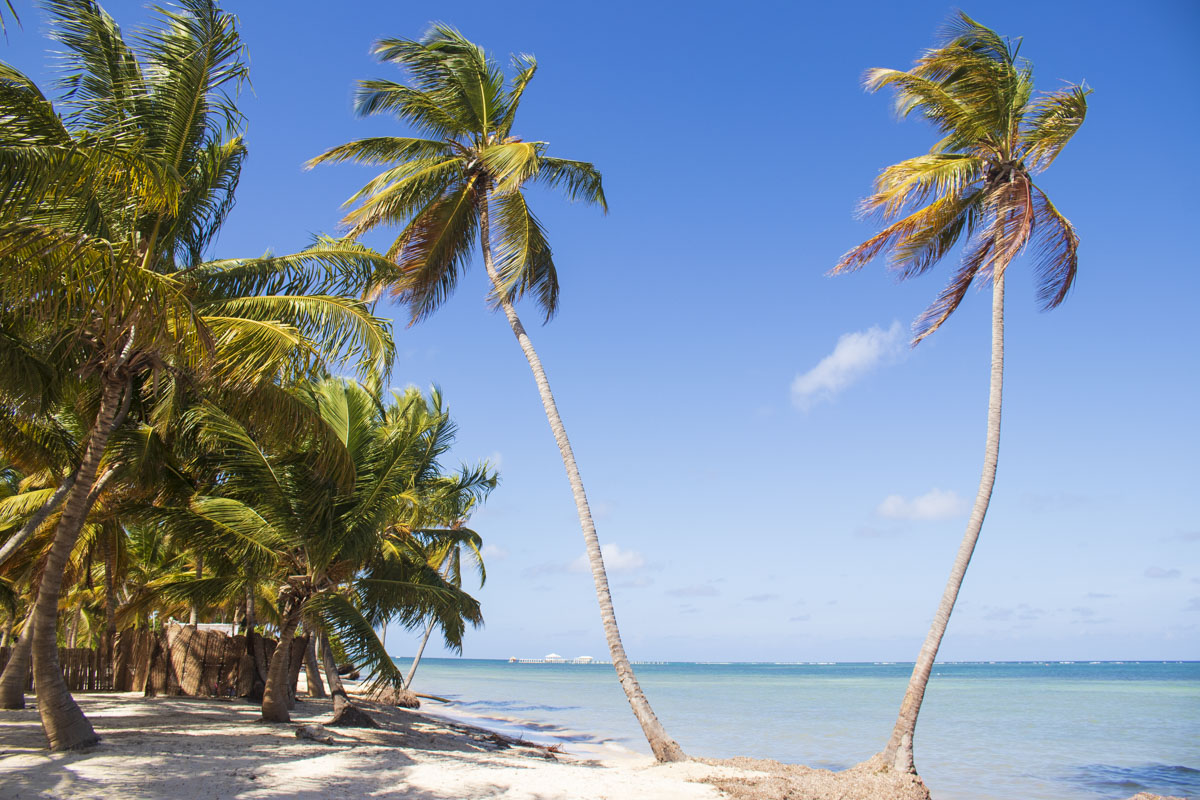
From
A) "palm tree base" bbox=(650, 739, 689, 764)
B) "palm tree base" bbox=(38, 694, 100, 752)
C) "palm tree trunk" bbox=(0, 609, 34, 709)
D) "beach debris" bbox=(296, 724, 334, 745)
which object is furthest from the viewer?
"palm tree trunk" bbox=(0, 609, 34, 709)

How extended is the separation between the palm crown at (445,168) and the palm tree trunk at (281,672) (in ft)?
17.4

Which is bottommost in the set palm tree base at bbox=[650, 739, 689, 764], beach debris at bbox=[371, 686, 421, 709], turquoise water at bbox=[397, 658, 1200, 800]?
turquoise water at bbox=[397, 658, 1200, 800]

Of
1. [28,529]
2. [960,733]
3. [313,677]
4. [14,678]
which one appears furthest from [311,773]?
[960,733]

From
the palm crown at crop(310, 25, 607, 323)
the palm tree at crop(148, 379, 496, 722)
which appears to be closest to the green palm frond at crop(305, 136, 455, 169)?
the palm crown at crop(310, 25, 607, 323)

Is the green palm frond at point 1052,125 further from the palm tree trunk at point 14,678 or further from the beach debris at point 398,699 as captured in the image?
the beach debris at point 398,699

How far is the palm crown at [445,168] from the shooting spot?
11.9 metres

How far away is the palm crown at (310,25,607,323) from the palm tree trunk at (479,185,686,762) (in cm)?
20

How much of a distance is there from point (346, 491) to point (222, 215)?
4.00 metres

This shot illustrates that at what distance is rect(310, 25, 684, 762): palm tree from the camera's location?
11.9m

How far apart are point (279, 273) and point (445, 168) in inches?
152

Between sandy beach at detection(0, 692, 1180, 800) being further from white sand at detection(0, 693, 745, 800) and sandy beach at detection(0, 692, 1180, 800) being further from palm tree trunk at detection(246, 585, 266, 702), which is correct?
palm tree trunk at detection(246, 585, 266, 702)

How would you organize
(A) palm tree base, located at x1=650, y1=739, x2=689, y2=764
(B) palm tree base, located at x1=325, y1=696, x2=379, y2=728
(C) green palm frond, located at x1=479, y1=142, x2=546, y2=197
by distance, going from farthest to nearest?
(B) palm tree base, located at x1=325, y1=696, x2=379, y2=728
(C) green palm frond, located at x1=479, y1=142, x2=546, y2=197
(A) palm tree base, located at x1=650, y1=739, x2=689, y2=764

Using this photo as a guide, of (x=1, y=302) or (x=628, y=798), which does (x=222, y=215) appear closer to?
(x=1, y=302)

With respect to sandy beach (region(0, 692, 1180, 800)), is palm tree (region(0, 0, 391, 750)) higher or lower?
higher
